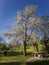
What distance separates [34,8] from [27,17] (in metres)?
2.65

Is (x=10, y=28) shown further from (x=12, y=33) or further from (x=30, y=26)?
(x=30, y=26)

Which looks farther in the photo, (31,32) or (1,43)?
(1,43)

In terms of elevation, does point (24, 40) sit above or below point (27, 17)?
below

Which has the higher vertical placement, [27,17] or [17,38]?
[27,17]

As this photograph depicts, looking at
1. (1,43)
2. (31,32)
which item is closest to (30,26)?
(31,32)

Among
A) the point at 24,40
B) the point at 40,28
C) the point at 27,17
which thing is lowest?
the point at 24,40

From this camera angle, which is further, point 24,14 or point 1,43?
point 1,43

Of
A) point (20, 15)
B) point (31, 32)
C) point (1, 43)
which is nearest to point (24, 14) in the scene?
point (20, 15)

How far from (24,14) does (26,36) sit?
5.23m

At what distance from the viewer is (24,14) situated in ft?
135

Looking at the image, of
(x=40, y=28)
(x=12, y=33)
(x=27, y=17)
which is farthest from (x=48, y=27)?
(x=12, y=33)

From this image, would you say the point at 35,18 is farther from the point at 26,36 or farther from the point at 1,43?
the point at 1,43

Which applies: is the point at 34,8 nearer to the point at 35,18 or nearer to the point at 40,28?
the point at 35,18

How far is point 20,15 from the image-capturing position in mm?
41312
